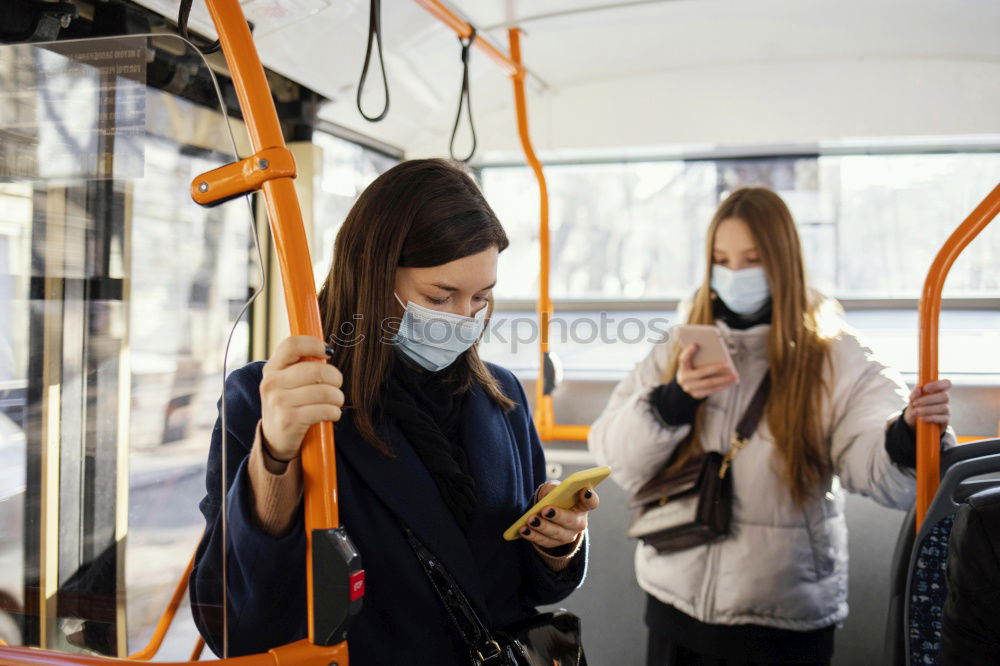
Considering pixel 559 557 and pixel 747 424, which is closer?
pixel 559 557

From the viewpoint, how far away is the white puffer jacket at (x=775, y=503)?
2199mm

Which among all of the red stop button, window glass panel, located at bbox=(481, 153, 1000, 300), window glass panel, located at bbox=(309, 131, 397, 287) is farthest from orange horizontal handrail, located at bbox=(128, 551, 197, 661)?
window glass panel, located at bbox=(481, 153, 1000, 300)

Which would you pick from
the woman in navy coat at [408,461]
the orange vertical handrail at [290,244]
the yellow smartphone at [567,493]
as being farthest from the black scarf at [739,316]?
the orange vertical handrail at [290,244]

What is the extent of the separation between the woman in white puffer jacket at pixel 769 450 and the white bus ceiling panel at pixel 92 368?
56.9 inches

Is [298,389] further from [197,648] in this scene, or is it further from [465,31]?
[465,31]

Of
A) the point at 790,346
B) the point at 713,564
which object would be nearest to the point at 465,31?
the point at 790,346

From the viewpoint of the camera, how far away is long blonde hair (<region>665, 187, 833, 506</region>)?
2230mm

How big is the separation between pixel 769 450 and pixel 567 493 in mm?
1143

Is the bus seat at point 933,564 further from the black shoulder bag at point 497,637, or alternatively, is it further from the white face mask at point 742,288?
the black shoulder bag at point 497,637

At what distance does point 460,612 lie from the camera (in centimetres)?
132

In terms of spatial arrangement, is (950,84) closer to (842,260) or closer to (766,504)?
(842,260)

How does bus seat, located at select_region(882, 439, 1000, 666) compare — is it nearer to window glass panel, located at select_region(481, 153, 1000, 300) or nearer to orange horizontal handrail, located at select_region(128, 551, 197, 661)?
orange horizontal handrail, located at select_region(128, 551, 197, 661)

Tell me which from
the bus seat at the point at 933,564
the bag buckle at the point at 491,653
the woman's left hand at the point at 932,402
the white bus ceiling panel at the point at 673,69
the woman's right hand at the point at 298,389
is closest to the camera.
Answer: the woman's right hand at the point at 298,389

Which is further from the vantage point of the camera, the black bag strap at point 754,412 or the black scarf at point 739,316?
the black scarf at point 739,316
